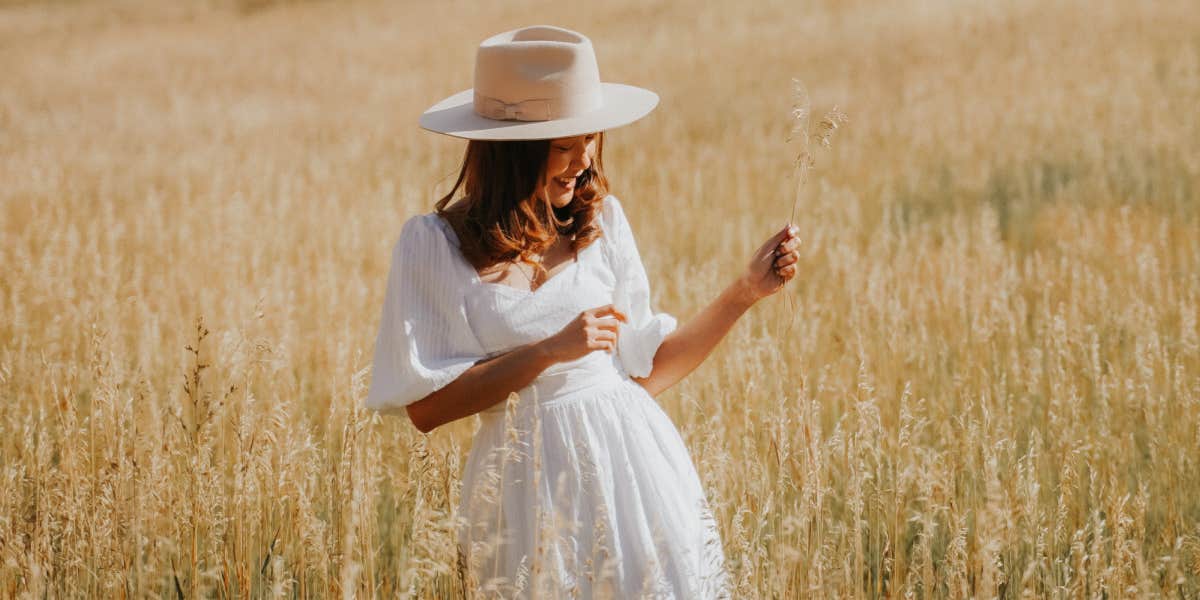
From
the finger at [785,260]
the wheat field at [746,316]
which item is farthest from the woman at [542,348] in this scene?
the wheat field at [746,316]

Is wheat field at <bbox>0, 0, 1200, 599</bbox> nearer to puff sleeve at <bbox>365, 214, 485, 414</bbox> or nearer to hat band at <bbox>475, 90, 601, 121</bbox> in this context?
puff sleeve at <bbox>365, 214, 485, 414</bbox>

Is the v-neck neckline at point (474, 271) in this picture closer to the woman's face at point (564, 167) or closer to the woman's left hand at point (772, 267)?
Answer: the woman's face at point (564, 167)

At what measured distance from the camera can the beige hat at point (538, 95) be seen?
2562 millimetres

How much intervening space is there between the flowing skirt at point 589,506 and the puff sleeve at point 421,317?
17 centimetres

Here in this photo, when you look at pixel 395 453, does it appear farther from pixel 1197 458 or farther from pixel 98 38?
pixel 98 38

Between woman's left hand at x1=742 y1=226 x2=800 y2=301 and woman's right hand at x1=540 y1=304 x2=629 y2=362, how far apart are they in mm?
397

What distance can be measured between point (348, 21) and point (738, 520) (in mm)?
21583

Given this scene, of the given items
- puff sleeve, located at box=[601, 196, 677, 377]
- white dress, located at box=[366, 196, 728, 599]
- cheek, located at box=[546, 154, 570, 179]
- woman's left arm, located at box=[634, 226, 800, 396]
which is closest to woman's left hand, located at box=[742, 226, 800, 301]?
woman's left arm, located at box=[634, 226, 800, 396]

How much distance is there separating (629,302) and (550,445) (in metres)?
0.45

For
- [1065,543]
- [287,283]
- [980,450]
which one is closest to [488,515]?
[1065,543]

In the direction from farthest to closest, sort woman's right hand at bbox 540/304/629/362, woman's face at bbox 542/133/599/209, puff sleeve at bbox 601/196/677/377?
puff sleeve at bbox 601/196/677/377 → woman's face at bbox 542/133/599/209 → woman's right hand at bbox 540/304/629/362

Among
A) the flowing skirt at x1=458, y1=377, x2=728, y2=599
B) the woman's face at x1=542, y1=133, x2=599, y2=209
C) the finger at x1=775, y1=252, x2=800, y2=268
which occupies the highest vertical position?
the woman's face at x1=542, y1=133, x2=599, y2=209

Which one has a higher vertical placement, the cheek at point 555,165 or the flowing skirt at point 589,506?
the cheek at point 555,165

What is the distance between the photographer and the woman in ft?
8.01
